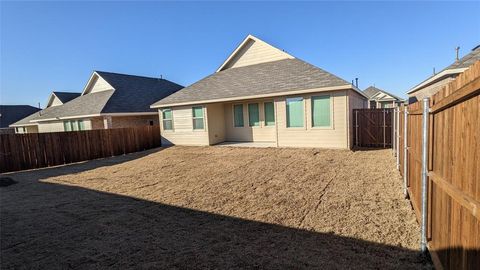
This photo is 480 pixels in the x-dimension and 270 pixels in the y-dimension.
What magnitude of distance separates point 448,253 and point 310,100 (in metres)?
A: 10.3

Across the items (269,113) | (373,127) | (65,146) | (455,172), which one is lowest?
(65,146)

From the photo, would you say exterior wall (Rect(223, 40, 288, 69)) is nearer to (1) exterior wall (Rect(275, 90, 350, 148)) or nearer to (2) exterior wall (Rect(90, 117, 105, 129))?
(1) exterior wall (Rect(275, 90, 350, 148))

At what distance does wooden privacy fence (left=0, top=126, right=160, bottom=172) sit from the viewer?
42.8ft

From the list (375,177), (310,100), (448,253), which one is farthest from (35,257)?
(310,100)

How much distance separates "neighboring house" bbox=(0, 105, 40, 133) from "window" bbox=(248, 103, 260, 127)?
3646 centimetres

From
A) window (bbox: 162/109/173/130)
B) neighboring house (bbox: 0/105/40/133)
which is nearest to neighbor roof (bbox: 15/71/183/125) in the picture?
window (bbox: 162/109/173/130)

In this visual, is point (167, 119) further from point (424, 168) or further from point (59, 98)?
point (59, 98)

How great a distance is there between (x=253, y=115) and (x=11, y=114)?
41.2 metres

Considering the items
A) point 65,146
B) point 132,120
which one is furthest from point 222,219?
point 132,120

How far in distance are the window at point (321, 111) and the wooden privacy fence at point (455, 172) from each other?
9.06 m

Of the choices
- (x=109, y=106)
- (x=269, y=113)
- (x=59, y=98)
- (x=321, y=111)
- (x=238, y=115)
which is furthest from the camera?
(x=59, y=98)

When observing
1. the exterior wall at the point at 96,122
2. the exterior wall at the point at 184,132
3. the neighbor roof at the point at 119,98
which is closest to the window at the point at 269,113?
the exterior wall at the point at 184,132

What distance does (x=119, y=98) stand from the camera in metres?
21.7

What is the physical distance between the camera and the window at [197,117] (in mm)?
16141
